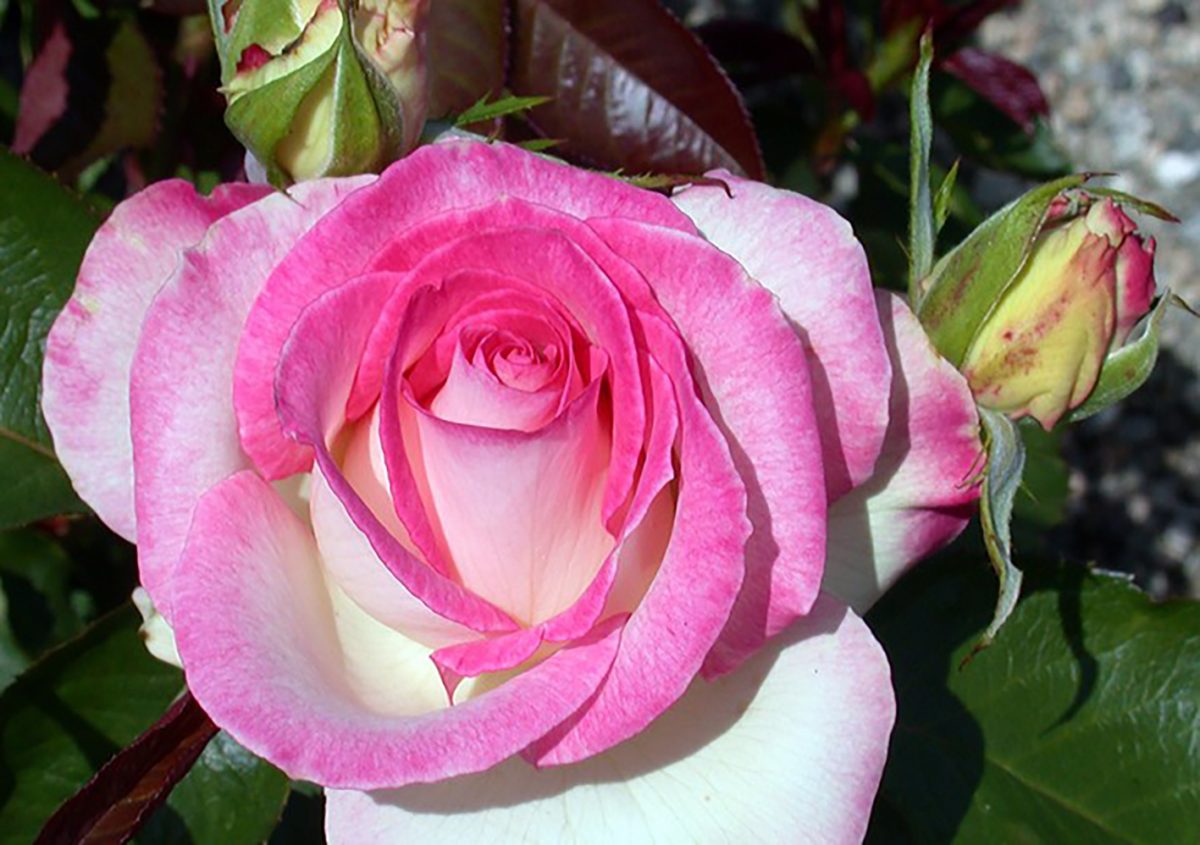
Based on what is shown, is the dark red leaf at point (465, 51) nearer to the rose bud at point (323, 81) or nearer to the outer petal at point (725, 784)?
the rose bud at point (323, 81)

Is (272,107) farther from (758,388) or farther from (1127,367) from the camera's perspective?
(1127,367)

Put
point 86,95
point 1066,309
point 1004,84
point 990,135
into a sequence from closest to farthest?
point 1066,309 < point 86,95 < point 1004,84 < point 990,135

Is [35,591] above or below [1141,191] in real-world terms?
above

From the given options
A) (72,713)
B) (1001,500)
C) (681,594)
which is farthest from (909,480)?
(72,713)

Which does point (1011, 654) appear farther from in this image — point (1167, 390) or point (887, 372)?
point (1167, 390)

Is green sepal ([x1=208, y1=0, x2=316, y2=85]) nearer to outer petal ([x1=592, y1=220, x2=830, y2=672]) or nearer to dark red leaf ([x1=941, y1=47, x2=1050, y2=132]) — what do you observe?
outer petal ([x1=592, y1=220, x2=830, y2=672])

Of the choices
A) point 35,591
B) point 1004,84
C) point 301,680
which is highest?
point 301,680

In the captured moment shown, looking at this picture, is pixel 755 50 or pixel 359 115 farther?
pixel 755 50
